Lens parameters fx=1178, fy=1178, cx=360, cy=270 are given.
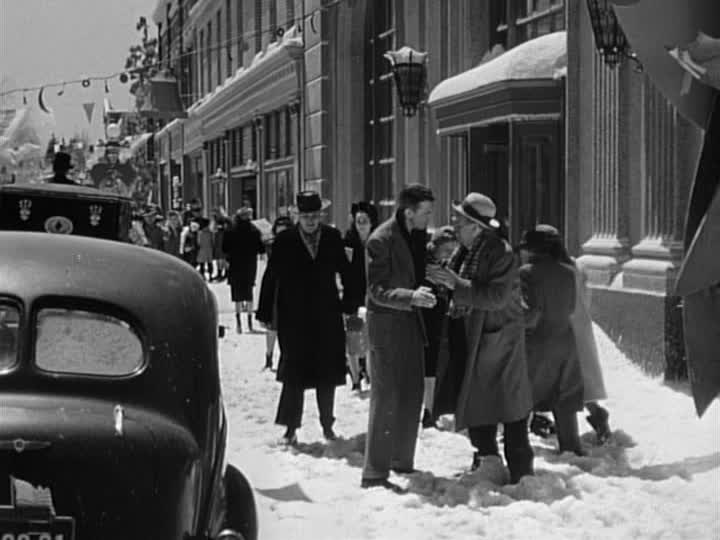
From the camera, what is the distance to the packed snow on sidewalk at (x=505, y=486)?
20.4ft

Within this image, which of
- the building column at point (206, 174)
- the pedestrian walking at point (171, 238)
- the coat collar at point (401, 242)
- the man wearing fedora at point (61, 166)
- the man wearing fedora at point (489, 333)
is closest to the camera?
the man wearing fedora at point (489, 333)

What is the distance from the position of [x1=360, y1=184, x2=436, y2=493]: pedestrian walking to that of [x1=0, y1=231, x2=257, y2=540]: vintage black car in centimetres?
254

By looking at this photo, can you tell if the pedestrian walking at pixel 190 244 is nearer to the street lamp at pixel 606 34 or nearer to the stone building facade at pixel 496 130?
the stone building facade at pixel 496 130

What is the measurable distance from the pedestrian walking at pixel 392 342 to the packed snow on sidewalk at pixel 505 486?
276mm

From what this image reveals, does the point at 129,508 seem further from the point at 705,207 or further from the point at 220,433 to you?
the point at 705,207

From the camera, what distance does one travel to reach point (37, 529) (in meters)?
3.63

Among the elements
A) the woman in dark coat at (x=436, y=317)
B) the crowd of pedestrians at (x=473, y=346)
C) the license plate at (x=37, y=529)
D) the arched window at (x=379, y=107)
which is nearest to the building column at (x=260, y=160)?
the arched window at (x=379, y=107)

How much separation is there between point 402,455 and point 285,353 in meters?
1.70

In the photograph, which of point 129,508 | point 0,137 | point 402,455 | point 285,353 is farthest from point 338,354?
point 0,137

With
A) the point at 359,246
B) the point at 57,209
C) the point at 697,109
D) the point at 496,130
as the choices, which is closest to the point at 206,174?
the point at 496,130

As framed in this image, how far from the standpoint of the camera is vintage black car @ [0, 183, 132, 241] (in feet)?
30.7

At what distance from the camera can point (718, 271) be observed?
1997 millimetres

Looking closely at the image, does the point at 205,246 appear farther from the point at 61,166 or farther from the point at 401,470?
the point at 401,470

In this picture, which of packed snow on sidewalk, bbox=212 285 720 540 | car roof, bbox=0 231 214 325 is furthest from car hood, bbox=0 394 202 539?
packed snow on sidewalk, bbox=212 285 720 540
